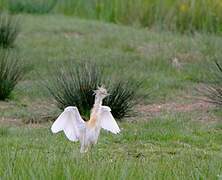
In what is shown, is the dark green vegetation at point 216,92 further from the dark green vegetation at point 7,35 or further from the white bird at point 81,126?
the dark green vegetation at point 7,35

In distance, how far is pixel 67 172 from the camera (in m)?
5.20

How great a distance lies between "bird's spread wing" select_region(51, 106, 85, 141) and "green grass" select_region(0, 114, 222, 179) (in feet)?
0.53

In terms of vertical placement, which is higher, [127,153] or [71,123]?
[71,123]

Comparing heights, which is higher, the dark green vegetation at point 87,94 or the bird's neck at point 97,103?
the bird's neck at point 97,103

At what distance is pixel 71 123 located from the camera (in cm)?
675

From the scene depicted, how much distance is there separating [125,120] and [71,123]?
274 cm

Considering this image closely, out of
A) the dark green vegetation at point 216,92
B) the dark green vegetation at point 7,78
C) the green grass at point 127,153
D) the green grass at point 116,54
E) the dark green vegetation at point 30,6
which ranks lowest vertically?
the dark green vegetation at point 30,6

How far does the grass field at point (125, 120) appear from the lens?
5.67 metres

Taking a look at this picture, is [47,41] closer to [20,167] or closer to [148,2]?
[148,2]

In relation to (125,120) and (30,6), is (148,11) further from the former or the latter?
(125,120)

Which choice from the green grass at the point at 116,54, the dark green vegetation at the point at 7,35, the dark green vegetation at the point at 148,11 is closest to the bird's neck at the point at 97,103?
the green grass at the point at 116,54

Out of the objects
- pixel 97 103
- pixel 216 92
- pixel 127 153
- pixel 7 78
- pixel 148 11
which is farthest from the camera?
pixel 148 11

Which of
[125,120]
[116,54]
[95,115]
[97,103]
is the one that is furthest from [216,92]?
[116,54]

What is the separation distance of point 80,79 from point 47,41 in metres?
5.95
